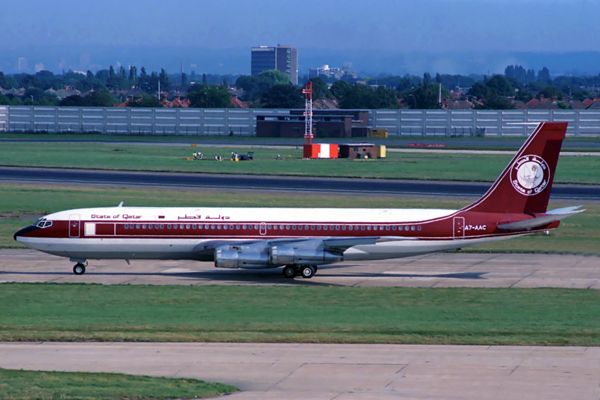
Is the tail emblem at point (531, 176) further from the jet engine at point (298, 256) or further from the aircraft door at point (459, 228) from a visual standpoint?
the jet engine at point (298, 256)

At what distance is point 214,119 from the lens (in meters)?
189

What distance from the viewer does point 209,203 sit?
68500 millimetres

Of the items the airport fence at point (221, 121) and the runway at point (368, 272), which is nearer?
the runway at point (368, 272)

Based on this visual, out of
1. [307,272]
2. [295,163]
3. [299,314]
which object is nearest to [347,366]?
[299,314]

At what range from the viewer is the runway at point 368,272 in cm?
3969

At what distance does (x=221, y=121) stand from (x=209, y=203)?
122 m

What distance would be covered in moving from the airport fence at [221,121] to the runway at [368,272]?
138 metres

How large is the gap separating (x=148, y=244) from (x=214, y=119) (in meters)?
150

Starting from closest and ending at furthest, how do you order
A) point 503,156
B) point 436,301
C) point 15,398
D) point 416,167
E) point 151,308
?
point 15,398 < point 151,308 < point 436,301 < point 416,167 < point 503,156

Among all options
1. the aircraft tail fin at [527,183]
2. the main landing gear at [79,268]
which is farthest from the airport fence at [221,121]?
the main landing gear at [79,268]

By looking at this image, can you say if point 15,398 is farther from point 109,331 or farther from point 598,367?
point 598,367

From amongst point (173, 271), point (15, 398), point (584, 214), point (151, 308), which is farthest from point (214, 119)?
point (15, 398)

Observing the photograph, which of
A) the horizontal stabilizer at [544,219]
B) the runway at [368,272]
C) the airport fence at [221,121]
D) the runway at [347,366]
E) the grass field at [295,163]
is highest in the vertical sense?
the airport fence at [221,121]

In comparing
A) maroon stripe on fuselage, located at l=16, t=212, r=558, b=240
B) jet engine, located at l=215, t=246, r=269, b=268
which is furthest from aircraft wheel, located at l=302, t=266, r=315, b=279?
jet engine, located at l=215, t=246, r=269, b=268
